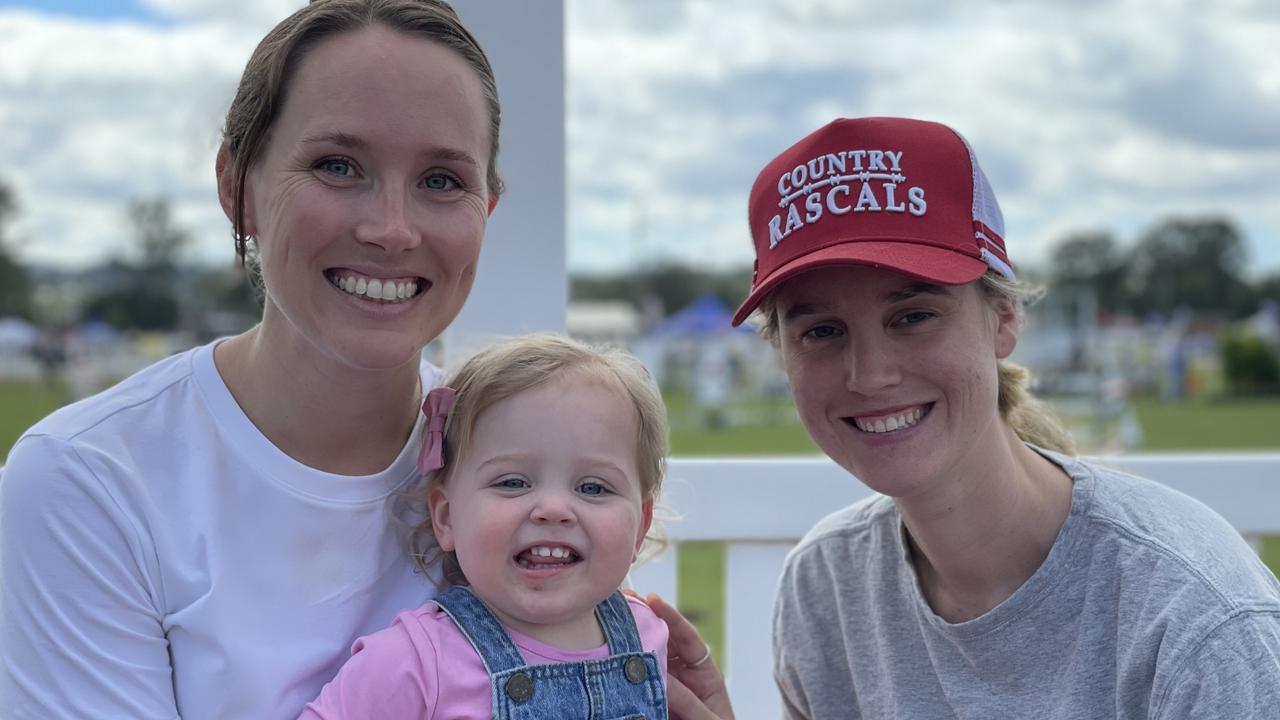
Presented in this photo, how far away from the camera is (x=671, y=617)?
7.03ft

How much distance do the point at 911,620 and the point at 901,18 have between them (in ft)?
166

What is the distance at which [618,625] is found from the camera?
6.58 feet

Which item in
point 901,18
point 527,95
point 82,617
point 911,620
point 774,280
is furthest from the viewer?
point 901,18

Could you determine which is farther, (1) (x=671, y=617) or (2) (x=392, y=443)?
(1) (x=671, y=617)

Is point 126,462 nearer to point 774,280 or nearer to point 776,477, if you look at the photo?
point 774,280

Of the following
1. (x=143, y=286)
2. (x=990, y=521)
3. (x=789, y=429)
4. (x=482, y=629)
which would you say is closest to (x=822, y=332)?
(x=990, y=521)

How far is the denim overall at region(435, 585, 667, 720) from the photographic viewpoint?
1811mm

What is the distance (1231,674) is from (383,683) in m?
1.27

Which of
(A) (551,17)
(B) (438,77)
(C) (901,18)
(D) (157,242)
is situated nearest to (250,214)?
(B) (438,77)

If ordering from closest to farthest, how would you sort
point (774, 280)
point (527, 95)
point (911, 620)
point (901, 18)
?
1. point (774, 280)
2. point (911, 620)
3. point (527, 95)
4. point (901, 18)

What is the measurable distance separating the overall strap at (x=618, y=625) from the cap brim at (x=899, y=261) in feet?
2.09

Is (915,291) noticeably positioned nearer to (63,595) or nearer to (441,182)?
(441,182)

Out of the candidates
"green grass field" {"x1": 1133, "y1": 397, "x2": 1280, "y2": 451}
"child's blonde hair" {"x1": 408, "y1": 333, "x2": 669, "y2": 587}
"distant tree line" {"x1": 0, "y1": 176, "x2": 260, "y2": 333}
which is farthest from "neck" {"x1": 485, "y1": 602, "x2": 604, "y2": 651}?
"distant tree line" {"x1": 0, "y1": 176, "x2": 260, "y2": 333}

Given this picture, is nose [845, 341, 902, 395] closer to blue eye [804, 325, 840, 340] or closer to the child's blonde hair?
blue eye [804, 325, 840, 340]
